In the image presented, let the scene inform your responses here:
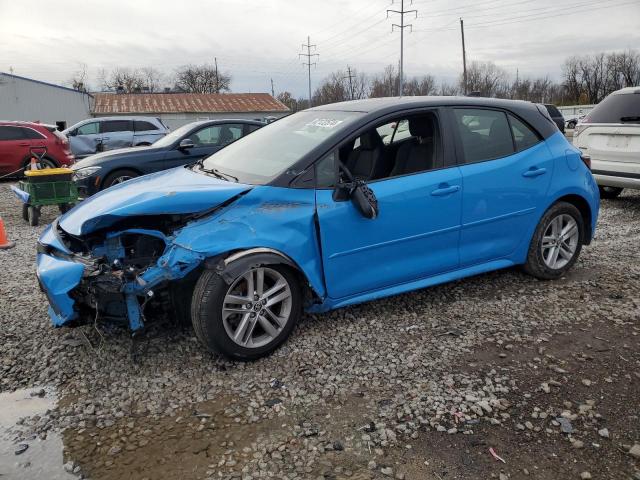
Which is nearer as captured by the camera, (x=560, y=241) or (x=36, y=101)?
(x=560, y=241)

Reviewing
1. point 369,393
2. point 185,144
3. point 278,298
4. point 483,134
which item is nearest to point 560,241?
point 483,134

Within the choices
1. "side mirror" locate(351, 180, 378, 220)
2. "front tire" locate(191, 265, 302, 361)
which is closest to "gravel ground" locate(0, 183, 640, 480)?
"front tire" locate(191, 265, 302, 361)

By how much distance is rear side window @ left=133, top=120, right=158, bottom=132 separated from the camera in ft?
54.0

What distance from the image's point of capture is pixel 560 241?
14.9 feet

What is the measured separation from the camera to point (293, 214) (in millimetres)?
3248

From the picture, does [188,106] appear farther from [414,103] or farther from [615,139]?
[414,103]

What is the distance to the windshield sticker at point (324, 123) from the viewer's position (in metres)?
3.70

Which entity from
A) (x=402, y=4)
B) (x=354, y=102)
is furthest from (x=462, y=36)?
(x=354, y=102)

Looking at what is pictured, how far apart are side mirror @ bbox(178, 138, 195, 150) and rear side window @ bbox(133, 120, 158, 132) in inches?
357

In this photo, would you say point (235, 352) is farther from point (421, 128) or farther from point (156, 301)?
point (421, 128)

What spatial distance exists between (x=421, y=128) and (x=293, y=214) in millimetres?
1438

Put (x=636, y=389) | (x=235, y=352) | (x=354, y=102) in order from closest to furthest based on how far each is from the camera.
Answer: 1. (x=636, y=389)
2. (x=235, y=352)
3. (x=354, y=102)

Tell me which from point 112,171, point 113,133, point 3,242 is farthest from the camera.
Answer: point 113,133

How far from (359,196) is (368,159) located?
0.96 m
